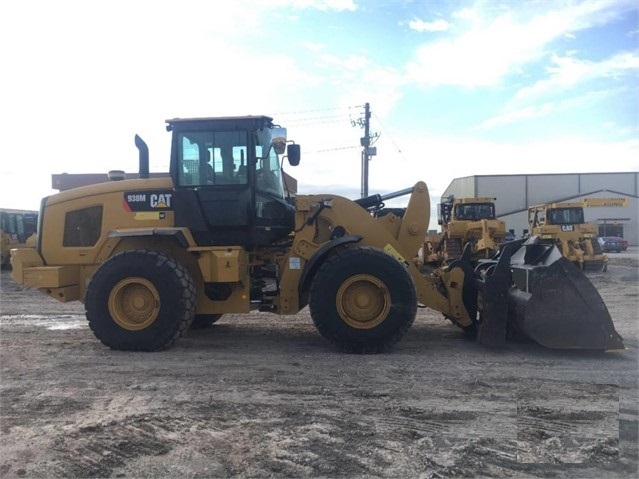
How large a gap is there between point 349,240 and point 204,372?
2228mm

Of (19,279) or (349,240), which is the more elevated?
(349,240)

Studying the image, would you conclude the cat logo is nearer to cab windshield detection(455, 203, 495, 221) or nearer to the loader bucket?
the loader bucket

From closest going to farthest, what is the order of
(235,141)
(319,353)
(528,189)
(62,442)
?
1. (62,442)
2. (319,353)
3. (235,141)
4. (528,189)

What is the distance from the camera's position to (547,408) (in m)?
4.50

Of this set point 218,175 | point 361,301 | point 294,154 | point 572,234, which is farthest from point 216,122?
point 572,234

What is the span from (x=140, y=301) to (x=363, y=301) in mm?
2678

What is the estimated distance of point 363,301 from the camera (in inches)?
249

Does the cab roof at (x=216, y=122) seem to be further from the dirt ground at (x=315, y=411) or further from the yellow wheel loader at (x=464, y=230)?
the yellow wheel loader at (x=464, y=230)

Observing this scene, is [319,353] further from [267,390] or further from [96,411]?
[96,411]

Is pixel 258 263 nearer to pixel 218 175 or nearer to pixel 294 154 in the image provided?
pixel 218 175

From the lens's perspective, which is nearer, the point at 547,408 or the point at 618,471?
the point at 618,471

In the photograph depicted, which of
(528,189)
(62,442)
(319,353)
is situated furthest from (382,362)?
(528,189)

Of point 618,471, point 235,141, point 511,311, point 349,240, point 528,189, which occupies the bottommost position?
point 618,471

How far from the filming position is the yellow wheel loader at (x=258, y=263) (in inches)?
245
